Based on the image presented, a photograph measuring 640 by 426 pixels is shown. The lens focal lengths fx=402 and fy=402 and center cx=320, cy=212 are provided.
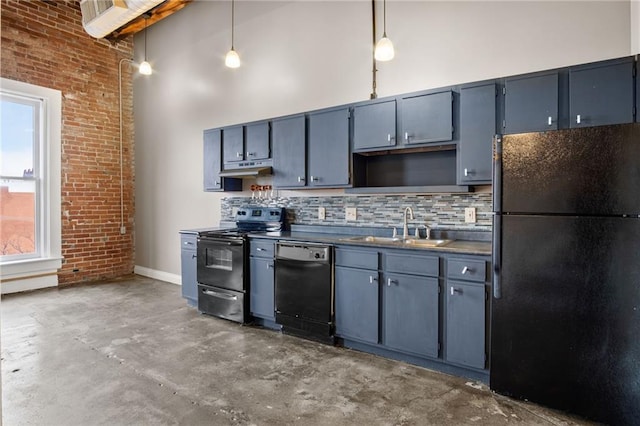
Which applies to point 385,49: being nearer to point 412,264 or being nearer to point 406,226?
point 406,226

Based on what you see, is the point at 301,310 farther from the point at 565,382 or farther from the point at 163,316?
the point at 565,382

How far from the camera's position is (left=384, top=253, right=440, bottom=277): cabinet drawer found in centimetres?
301

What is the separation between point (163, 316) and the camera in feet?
14.5

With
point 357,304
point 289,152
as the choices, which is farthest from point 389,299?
point 289,152

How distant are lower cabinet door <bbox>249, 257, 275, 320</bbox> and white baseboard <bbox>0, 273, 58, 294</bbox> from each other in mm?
3502

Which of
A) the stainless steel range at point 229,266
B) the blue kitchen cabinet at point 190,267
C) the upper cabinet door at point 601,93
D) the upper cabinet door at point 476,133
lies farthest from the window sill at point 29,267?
the upper cabinet door at point 601,93

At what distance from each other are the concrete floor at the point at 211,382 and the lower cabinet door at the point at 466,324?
0.19 m

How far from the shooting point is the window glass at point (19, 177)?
17.4ft

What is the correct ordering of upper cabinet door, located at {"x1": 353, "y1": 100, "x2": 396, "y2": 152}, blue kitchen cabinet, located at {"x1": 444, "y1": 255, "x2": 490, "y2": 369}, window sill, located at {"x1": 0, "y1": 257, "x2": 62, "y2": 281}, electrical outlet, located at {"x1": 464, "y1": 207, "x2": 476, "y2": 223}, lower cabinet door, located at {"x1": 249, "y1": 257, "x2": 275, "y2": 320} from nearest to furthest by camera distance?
1. blue kitchen cabinet, located at {"x1": 444, "y1": 255, "x2": 490, "y2": 369}
2. electrical outlet, located at {"x1": 464, "y1": 207, "x2": 476, "y2": 223}
3. upper cabinet door, located at {"x1": 353, "y1": 100, "x2": 396, "y2": 152}
4. lower cabinet door, located at {"x1": 249, "y1": 257, "x2": 275, "y2": 320}
5. window sill, located at {"x1": 0, "y1": 257, "x2": 62, "y2": 281}

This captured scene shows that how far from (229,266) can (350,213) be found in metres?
1.38

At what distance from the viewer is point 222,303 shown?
4.27 m

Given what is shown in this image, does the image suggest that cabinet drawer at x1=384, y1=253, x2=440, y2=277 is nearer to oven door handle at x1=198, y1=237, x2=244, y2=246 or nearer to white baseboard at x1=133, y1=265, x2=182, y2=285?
oven door handle at x1=198, y1=237, x2=244, y2=246

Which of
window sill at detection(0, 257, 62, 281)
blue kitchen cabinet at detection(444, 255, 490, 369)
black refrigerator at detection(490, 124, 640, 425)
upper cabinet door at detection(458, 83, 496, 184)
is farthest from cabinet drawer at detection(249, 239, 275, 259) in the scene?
window sill at detection(0, 257, 62, 281)

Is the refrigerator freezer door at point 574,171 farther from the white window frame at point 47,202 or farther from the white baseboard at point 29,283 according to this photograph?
the white baseboard at point 29,283
